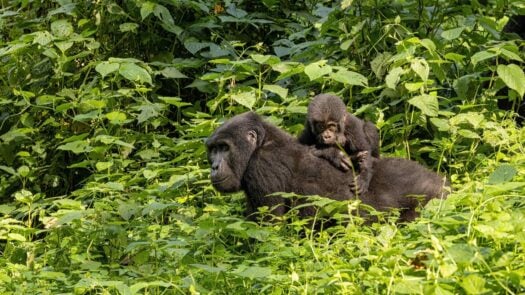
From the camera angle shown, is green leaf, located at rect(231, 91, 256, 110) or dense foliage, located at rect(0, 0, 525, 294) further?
green leaf, located at rect(231, 91, 256, 110)

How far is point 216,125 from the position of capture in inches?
256

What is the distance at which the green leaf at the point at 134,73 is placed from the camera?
723 cm

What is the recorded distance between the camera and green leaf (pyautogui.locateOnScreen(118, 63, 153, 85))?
723 cm

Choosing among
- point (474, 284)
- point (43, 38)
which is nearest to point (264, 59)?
point (43, 38)

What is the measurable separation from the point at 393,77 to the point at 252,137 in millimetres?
1030

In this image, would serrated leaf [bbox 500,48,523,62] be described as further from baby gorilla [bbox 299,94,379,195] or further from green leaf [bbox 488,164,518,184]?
green leaf [bbox 488,164,518,184]

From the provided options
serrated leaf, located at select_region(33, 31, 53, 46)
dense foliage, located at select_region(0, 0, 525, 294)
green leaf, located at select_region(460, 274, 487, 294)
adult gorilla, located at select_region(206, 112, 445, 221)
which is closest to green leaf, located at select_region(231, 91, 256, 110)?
dense foliage, located at select_region(0, 0, 525, 294)

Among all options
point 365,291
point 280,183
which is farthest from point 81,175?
point 365,291

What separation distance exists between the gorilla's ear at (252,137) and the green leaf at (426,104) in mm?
1033

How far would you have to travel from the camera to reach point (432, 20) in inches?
273

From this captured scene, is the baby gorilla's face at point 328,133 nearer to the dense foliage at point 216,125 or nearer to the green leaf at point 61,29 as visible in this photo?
the dense foliage at point 216,125

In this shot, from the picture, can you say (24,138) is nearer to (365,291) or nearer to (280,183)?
(280,183)

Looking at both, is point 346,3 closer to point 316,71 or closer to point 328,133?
point 316,71

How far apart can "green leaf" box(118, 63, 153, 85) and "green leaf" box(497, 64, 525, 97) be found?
8.62 feet
